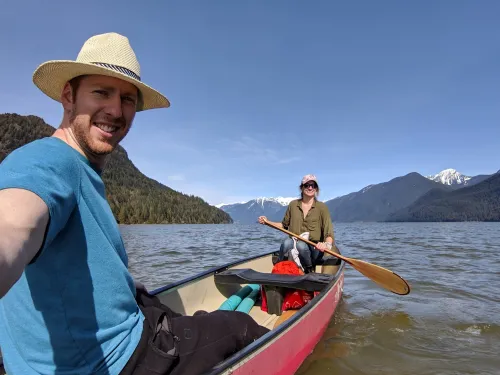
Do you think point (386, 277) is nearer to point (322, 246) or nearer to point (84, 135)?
point (322, 246)

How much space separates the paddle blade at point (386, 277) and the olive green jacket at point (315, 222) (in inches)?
36.4

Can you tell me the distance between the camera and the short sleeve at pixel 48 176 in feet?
4.12

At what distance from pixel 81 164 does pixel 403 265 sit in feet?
48.5

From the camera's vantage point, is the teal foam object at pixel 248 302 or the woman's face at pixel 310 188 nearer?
the teal foam object at pixel 248 302

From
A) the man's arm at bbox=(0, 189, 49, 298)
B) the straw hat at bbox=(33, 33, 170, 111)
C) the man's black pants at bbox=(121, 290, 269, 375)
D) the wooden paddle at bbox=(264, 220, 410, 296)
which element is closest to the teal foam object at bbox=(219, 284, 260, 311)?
the wooden paddle at bbox=(264, 220, 410, 296)

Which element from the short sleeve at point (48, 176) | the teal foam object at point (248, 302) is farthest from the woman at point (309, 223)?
the short sleeve at point (48, 176)

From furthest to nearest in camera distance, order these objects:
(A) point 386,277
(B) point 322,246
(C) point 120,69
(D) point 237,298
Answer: (A) point 386,277, (B) point 322,246, (D) point 237,298, (C) point 120,69

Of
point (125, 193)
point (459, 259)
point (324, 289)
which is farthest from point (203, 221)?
point (324, 289)

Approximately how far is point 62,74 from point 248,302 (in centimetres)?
528

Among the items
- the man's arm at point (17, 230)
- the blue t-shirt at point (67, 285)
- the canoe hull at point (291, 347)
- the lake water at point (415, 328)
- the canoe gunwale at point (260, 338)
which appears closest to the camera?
the man's arm at point (17, 230)

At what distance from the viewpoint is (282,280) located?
5695 mm

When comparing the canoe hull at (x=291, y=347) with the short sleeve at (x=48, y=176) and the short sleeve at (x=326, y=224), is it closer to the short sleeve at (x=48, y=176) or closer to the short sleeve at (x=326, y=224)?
the short sleeve at (x=48, y=176)

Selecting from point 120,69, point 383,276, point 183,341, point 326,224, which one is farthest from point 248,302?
point 120,69

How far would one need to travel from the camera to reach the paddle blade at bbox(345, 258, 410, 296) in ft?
24.2
